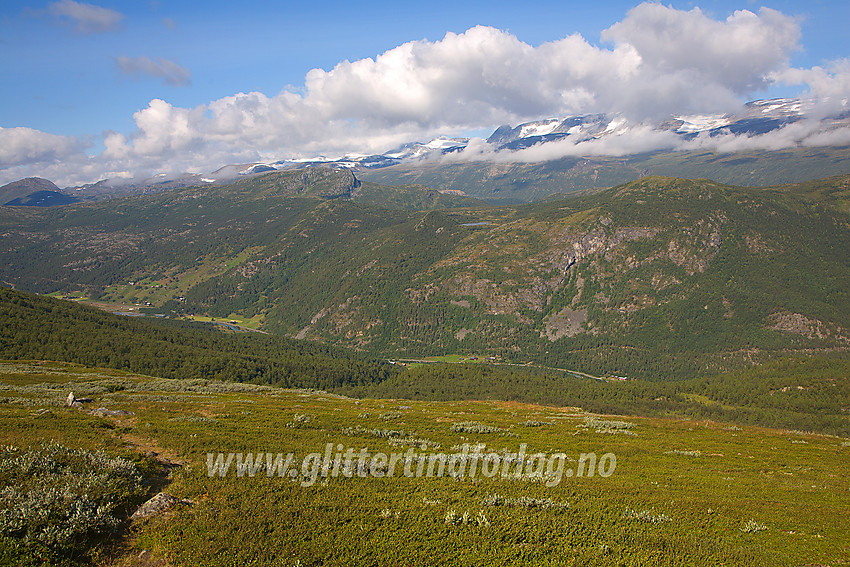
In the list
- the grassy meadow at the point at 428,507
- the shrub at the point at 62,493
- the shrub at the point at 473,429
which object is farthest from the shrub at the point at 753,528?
the shrub at the point at 62,493

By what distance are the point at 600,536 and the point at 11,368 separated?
134m

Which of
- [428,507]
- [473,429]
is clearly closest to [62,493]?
[428,507]

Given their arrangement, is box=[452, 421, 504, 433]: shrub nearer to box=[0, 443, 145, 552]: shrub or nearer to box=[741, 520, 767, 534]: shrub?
box=[741, 520, 767, 534]: shrub

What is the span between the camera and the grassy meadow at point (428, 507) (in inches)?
728

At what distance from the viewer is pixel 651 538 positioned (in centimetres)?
2050

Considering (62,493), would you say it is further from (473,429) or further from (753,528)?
(473,429)

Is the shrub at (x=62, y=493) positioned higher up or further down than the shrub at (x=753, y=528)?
higher up

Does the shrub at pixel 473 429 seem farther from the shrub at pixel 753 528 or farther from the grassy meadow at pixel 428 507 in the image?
the shrub at pixel 753 528

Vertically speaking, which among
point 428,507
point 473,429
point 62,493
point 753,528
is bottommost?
point 473,429

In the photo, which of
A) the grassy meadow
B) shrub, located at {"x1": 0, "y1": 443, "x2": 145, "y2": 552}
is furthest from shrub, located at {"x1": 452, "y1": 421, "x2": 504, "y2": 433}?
shrub, located at {"x1": 0, "y1": 443, "x2": 145, "y2": 552}

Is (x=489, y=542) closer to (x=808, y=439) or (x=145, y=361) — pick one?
(x=808, y=439)

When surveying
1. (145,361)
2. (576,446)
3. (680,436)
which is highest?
(576,446)

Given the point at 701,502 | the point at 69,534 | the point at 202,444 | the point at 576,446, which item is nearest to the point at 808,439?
the point at 576,446

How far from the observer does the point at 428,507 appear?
2317 centimetres
